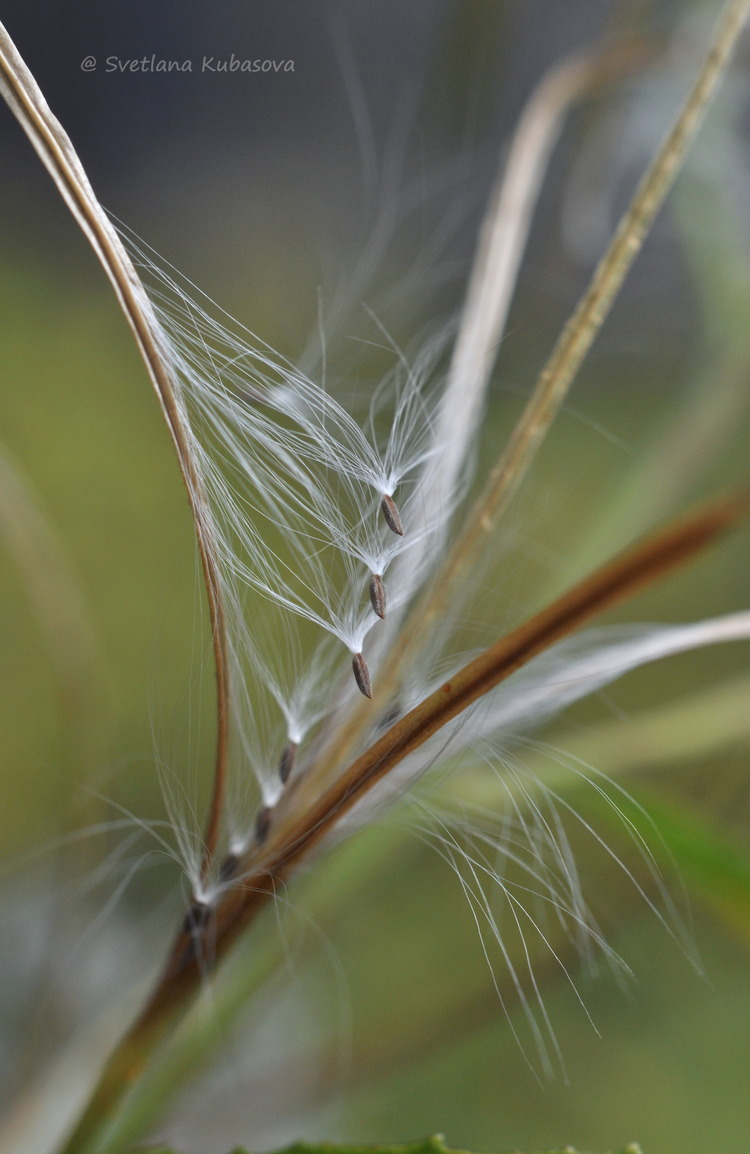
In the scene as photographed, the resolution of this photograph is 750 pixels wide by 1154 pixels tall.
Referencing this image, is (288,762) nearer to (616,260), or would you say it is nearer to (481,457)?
(616,260)

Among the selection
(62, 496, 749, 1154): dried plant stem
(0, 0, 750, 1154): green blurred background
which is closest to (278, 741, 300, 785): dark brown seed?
(62, 496, 749, 1154): dried plant stem

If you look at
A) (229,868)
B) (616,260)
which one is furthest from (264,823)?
(616,260)

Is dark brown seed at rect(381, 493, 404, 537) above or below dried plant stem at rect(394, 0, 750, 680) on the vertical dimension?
below

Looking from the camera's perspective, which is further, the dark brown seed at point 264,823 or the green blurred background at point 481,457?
the green blurred background at point 481,457

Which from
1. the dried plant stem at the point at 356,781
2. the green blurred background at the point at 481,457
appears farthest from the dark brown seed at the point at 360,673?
the green blurred background at the point at 481,457

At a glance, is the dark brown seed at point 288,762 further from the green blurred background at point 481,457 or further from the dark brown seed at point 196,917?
the green blurred background at point 481,457

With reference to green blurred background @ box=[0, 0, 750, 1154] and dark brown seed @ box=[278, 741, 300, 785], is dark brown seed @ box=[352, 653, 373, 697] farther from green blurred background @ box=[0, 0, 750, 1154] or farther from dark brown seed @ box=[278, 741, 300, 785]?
green blurred background @ box=[0, 0, 750, 1154]
